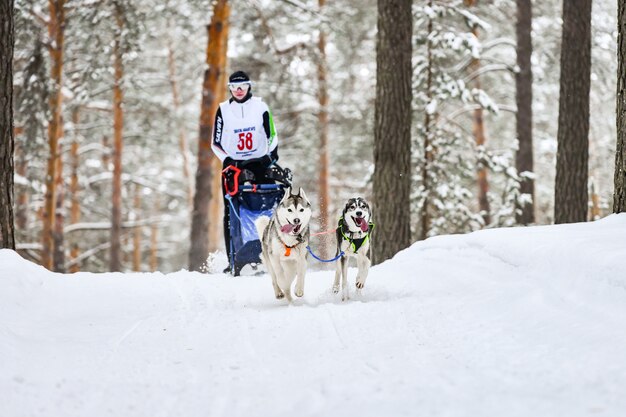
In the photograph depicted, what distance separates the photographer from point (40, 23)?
1423 cm

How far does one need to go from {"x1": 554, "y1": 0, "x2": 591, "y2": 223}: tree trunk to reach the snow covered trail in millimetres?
3767

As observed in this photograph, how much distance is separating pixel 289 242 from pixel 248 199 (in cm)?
209

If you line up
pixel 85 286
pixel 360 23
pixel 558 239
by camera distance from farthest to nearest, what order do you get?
pixel 360 23, pixel 85 286, pixel 558 239

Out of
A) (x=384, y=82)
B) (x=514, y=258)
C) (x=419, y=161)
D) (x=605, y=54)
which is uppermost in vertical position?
(x=605, y=54)

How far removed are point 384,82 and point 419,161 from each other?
3.46 metres

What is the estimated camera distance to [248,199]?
720 cm

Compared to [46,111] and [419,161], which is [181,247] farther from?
[419,161]

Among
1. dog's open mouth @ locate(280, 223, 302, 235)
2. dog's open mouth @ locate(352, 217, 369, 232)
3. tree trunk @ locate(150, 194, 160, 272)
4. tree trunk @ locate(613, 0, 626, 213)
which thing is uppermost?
tree trunk @ locate(613, 0, 626, 213)

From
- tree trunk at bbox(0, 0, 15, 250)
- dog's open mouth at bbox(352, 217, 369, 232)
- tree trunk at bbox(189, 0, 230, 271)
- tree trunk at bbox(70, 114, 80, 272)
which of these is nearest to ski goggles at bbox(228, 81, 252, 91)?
tree trunk at bbox(0, 0, 15, 250)

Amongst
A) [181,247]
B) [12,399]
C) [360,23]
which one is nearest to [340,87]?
[360,23]

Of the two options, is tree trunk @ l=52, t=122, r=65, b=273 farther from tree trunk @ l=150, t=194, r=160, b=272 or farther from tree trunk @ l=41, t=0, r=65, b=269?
tree trunk @ l=150, t=194, r=160, b=272

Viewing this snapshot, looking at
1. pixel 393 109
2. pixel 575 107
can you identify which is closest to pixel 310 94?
pixel 575 107

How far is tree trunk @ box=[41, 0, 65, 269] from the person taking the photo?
13.5 metres

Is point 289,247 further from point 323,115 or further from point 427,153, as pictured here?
point 323,115
